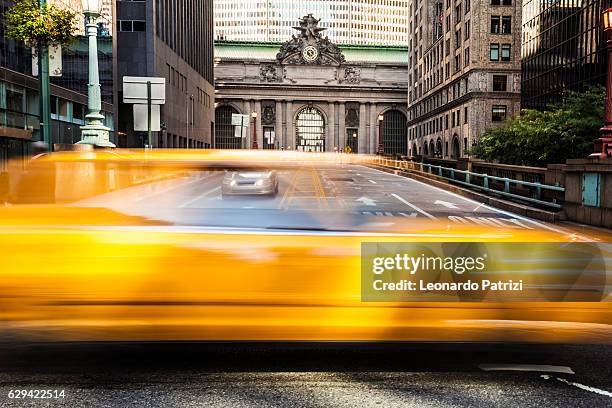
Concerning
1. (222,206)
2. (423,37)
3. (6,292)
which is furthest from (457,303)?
(423,37)

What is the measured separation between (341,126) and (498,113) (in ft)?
201

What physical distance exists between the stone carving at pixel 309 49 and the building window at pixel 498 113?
58511mm

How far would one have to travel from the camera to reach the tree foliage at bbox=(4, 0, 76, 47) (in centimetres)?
1912

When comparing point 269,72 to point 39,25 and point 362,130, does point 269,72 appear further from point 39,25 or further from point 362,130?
point 39,25

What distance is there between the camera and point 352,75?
124 metres

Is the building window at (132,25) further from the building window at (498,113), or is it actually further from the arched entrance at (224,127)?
the arched entrance at (224,127)

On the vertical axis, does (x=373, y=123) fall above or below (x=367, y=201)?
above

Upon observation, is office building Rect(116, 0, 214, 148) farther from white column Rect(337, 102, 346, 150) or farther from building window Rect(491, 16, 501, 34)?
white column Rect(337, 102, 346, 150)

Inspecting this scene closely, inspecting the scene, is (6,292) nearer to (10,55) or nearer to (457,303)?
(457,303)

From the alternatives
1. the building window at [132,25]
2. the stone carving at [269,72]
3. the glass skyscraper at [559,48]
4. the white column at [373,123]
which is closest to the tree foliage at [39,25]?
the building window at [132,25]

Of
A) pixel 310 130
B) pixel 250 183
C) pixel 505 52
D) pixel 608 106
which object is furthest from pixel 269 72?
pixel 250 183

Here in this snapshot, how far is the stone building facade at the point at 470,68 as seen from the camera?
217 feet

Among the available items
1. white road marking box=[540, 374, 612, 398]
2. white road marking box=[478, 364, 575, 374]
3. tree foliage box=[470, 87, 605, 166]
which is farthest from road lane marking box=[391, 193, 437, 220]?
tree foliage box=[470, 87, 605, 166]

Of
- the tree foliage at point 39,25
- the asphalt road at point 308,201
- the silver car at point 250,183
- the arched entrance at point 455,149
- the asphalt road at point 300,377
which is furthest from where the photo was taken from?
the arched entrance at point 455,149
